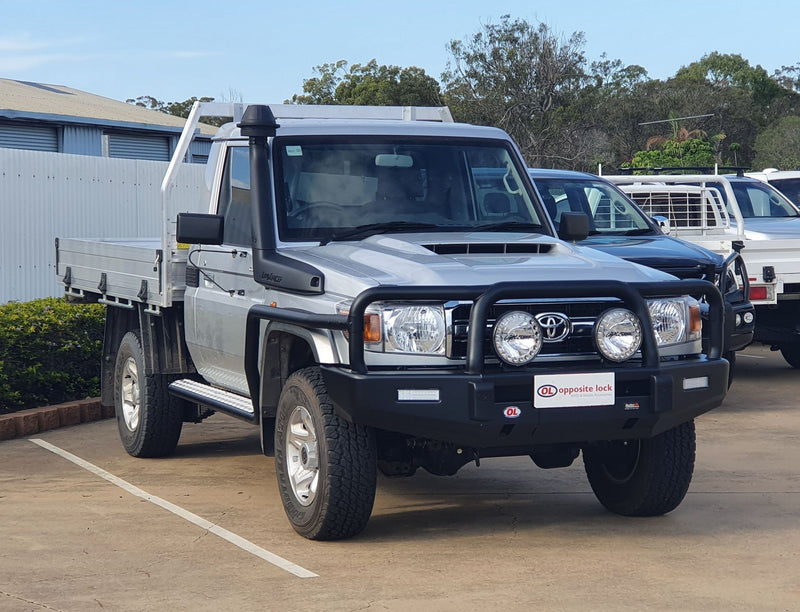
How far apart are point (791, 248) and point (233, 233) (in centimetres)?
631

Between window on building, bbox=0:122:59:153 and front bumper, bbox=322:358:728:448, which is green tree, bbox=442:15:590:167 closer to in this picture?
window on building, bbox=0:122:59:153

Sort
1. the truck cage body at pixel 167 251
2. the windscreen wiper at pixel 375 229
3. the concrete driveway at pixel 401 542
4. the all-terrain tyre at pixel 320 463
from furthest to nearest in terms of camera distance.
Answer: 1. the truck cage body at pixel 167 251
2. the windscreen wiper at pixel 375 229
3. the all-terrain tyre at pixel 320 463
4. the concrete driveway at pixel 401 542

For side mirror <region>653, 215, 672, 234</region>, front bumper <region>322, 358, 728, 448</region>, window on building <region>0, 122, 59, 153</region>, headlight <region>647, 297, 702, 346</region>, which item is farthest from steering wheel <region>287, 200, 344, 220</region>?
window on building <region>0, 122, 59, 153</region>

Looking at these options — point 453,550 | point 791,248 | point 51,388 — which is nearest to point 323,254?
point 453,550

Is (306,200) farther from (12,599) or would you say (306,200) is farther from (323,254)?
(12,599)

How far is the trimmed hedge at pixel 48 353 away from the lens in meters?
10.4

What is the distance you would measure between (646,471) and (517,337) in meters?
1.37

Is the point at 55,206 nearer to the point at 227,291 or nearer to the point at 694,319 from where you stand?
the point at 227,291

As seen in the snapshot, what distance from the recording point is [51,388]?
10.8 m

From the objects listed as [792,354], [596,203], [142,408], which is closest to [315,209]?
[142,408]

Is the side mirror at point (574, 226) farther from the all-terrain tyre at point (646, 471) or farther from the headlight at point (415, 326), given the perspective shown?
the headlight at point (415, 326)

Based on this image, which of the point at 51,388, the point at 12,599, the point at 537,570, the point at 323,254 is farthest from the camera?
the point at 51,388

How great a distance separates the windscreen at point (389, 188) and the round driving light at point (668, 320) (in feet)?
4.28

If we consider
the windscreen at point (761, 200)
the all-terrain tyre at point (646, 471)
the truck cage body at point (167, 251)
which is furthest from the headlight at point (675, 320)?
the windscreen at point (761, 200)
